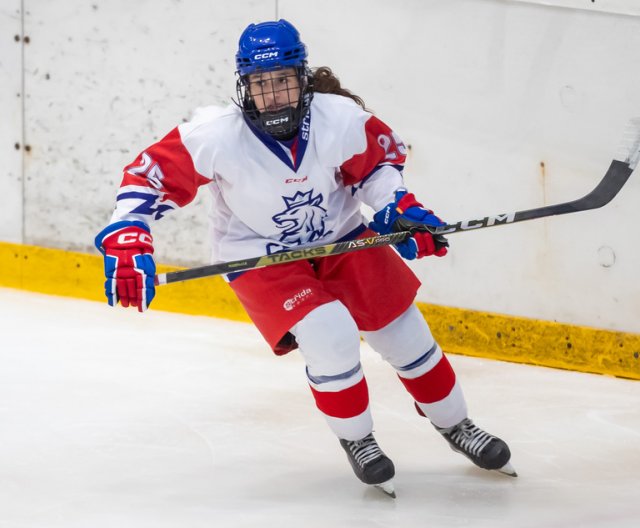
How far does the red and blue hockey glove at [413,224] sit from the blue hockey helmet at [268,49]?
385 millimetres

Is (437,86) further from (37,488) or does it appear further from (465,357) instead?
(37,488)

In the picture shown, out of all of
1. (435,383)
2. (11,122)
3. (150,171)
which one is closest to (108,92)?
(11,122)

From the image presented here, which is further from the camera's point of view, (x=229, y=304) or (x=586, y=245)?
(x=229, y=304)

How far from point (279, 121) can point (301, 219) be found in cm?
25

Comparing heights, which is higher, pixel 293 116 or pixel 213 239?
pixel 293 116

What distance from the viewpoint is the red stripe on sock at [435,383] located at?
2.88 m

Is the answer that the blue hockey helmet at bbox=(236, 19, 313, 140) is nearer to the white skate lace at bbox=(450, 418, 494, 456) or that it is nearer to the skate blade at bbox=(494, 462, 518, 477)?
the white skate lace at bbox=(450, 418, 494, 456)

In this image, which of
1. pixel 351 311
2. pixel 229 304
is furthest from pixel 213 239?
pixel 229 304

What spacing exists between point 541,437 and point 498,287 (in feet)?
2.69

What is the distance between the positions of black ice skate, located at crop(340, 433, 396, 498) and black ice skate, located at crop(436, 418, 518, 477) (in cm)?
20

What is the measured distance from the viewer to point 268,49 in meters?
2.64

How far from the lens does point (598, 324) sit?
384 cm

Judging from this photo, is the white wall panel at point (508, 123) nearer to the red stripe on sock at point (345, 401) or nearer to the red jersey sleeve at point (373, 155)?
the red jersey sleeve at point (373, 155)

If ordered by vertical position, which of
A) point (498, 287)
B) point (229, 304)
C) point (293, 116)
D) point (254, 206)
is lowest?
point (229, 304)
